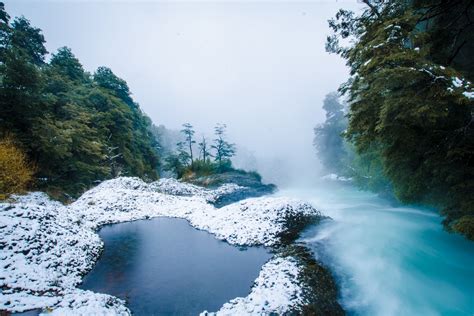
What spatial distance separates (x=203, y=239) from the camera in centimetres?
1054

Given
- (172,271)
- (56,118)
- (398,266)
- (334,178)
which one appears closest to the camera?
(172,271)

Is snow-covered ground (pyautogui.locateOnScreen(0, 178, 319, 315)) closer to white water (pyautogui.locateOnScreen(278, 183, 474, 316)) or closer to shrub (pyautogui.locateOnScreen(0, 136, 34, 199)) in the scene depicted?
shrub (pyautogui.locateOnScreen(0, 136, 34, 199))

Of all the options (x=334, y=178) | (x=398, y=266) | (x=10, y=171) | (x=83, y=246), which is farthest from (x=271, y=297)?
(x=334, y=178)

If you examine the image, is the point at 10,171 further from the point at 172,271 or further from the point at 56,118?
the point at 172,271

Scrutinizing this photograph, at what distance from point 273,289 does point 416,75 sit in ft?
22.5

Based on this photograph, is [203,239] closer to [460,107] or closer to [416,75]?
[416,75]

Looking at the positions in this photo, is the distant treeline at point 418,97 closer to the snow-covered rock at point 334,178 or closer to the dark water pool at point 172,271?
the dark water pool at point 172,271

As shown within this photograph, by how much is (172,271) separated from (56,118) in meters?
19.4

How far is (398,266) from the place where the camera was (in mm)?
8164

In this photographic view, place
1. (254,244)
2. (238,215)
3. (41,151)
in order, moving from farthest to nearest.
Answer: (41,151) → (238,215) → (254,244)

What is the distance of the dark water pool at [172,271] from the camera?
5.93 meters

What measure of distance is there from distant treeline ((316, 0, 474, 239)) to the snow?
470cm

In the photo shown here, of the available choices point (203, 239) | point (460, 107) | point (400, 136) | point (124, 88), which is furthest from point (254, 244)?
point (124, 88)

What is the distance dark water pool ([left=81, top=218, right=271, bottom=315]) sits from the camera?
593 cm
